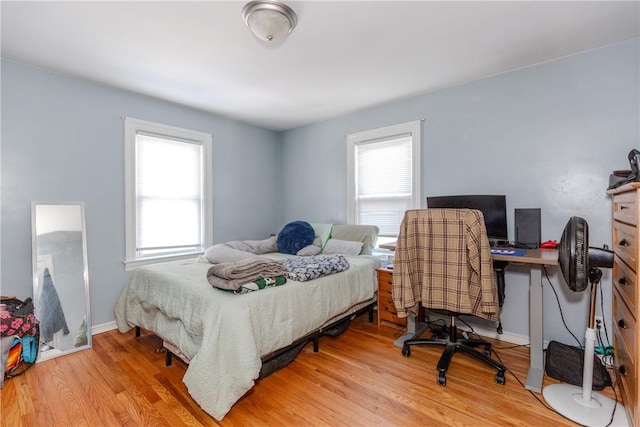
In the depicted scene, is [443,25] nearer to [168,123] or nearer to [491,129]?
[491,129]

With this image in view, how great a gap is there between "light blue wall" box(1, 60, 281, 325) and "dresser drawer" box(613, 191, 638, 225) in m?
3.84

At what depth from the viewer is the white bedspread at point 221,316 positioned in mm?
1749

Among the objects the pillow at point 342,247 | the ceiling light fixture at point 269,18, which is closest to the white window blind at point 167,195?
the pillow at point 342,247

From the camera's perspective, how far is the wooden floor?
171cm

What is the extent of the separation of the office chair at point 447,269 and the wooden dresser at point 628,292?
0.63 meters

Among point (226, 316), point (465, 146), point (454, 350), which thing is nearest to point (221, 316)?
point (226, 316)

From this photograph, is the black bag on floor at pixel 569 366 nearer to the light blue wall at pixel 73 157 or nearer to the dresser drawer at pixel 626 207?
the dresser drawer at pixel 626 207

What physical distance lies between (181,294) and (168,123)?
224cm

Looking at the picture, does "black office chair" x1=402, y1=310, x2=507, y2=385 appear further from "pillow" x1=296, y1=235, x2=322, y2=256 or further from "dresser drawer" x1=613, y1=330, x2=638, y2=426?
"pillow" x1=296, y1=235, x2=322, y2=256

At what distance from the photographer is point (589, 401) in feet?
5.88

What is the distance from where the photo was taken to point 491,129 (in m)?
2.84

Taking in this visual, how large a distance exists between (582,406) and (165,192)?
4020 mm

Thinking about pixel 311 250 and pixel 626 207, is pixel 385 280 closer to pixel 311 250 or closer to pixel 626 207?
pixel 311 250

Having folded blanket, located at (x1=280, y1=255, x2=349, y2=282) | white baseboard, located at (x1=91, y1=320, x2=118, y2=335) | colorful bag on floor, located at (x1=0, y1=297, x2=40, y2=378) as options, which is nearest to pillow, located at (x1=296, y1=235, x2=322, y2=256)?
folded blanket, located at (x1=280, y1=255, x2=349, y2=282)
